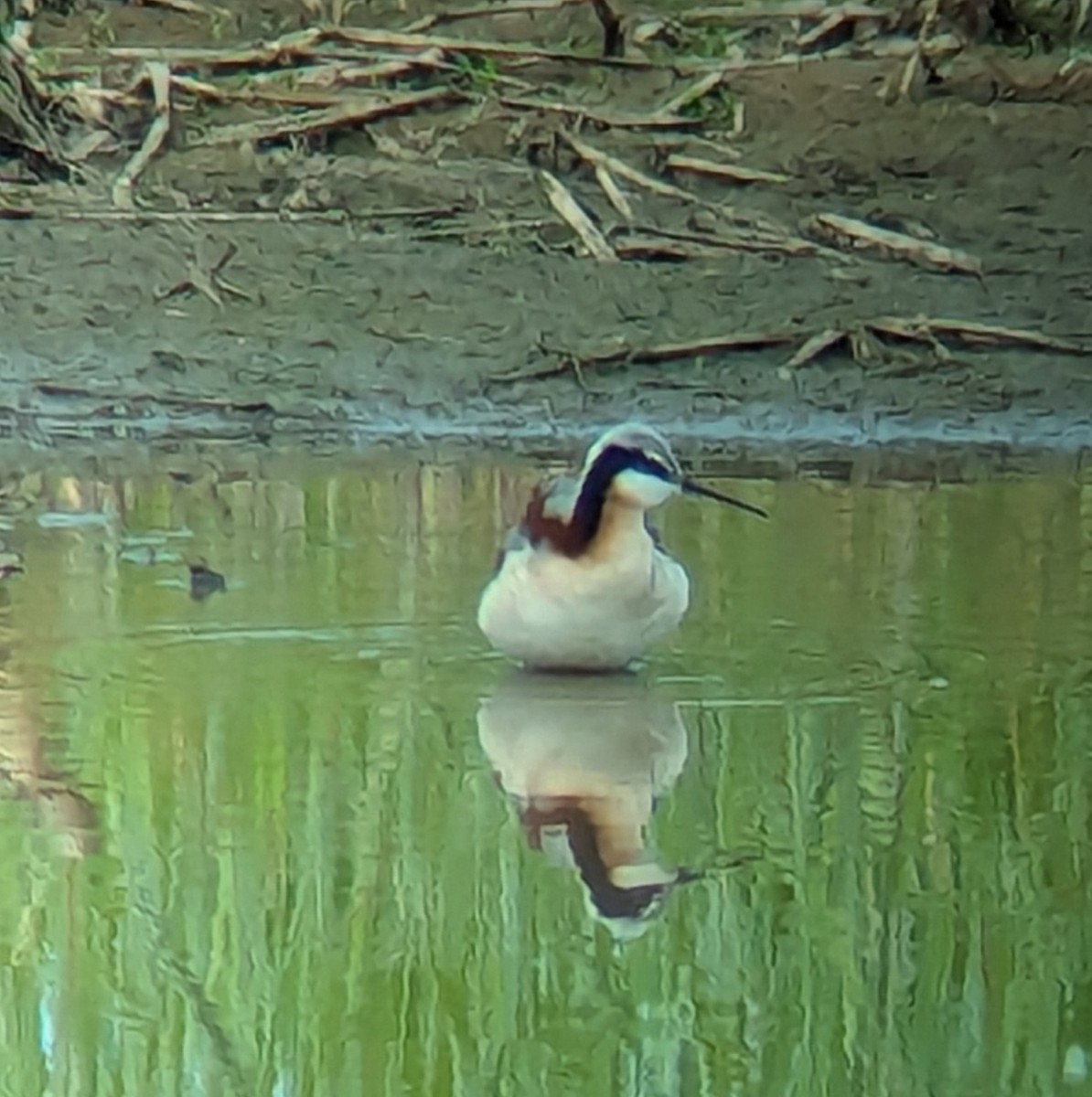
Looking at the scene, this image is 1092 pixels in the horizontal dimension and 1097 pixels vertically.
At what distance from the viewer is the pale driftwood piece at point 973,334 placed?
8.14 metres

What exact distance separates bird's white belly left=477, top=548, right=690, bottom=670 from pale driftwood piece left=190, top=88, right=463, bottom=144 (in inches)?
159

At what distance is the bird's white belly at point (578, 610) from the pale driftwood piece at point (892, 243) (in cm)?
339

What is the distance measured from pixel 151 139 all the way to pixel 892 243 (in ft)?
6.05

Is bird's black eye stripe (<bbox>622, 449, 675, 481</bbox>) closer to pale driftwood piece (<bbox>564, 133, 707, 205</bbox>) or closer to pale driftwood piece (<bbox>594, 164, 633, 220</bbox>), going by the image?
pale driftwood piece (<bbox>594, 164, 633, 220</bbox>)

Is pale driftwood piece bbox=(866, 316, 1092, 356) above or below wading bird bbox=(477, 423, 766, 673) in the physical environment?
above

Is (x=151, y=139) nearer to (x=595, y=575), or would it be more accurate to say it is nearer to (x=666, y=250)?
(x=666, y=250)

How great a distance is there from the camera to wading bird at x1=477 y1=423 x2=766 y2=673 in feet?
17.0

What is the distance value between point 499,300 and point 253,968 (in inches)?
183

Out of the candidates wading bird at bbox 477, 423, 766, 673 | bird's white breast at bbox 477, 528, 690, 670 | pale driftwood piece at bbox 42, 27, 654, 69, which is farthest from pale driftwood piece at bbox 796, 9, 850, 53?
bird's white breast at bbox 477, 528, 690, 670

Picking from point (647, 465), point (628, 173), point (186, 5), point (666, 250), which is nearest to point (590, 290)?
point (666, 250)

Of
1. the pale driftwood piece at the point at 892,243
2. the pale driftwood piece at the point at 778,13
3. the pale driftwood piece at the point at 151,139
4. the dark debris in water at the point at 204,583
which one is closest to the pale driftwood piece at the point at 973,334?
the pale driftwood piece at the point at 892,243

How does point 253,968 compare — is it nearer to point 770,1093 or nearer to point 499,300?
point 770,1093

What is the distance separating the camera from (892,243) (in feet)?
28.1

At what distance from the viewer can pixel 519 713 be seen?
4992 mm
